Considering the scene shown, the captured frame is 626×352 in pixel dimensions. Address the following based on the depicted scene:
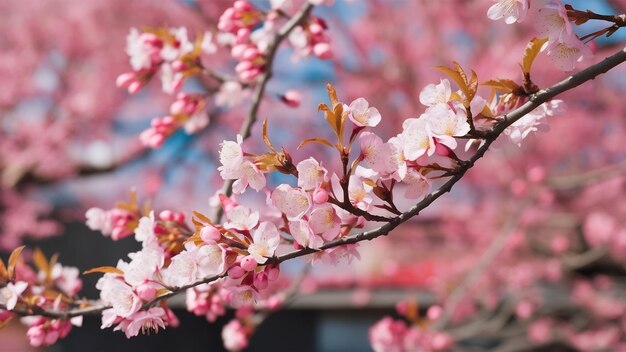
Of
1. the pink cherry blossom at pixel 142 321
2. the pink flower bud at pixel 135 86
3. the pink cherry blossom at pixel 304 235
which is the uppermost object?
the pink flower bud at pixel 135 86

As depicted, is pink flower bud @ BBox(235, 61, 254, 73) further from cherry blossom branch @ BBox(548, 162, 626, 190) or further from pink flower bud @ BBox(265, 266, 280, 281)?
cherry blossom branch @ BBox(548, 162, 626, 190)

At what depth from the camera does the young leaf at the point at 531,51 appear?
40.6 inches

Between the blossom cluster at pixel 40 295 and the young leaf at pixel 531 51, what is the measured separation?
40.6 inches

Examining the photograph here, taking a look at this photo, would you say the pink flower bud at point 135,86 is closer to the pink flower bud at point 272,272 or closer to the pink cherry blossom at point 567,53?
the pink flower bud at point 272,272

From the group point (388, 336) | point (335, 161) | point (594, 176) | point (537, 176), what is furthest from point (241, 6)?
point (335, 161)

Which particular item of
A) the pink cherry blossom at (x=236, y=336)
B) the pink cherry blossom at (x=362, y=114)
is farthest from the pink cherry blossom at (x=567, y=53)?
the pink cherry blossom at (x=236, y=336)

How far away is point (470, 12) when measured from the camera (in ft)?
20.2

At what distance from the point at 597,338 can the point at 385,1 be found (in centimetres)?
425

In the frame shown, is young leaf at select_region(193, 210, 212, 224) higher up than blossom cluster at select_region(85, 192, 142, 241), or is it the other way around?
young leaf at select_region(193, 210, 212, 224)

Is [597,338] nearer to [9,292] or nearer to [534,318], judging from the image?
[534,318]

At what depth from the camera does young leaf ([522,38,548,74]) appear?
1.03 m

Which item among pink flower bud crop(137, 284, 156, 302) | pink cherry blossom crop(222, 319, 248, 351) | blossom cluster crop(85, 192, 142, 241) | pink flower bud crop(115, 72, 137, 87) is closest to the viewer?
pink flower bud crop(137, 284, 156, 302)

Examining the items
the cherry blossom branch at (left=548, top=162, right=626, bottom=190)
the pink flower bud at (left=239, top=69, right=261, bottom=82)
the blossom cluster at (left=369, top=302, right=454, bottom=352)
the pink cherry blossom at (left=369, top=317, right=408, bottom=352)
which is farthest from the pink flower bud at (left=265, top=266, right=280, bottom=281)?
the cherry blossom branch at (left=548, top=162, right=626, bottom=190)

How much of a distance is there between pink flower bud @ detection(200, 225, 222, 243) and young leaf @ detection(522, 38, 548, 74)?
58cm
